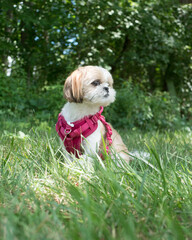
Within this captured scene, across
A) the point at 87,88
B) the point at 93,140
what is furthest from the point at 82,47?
the point at 93,140

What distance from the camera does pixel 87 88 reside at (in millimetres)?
2512

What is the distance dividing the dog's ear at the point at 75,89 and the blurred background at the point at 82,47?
7.95ft

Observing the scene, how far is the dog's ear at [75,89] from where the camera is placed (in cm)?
244

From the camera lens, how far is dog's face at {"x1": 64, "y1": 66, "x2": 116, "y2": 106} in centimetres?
245

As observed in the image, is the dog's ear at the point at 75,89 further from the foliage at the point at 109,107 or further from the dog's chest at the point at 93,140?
the foliage at the point at 109,107

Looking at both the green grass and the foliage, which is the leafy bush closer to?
the foliage

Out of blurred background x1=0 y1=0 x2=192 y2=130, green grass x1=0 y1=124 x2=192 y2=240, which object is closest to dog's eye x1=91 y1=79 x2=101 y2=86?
green grass x1=0 y1=124 x2=192 y2=240

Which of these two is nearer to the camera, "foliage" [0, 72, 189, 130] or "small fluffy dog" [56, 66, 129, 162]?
"small fluffy dog" [56, 66, 129, 162]

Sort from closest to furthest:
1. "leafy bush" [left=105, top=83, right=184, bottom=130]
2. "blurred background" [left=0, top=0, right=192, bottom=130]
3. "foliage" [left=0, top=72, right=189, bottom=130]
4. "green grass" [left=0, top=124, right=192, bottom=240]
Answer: "green grass" [left=0, top=124, right=192, bottom=240], "foliage" [left=0, top=72, right=189, bottom=130], "blurred background" [left=0, top=0, right=192, bottom=130], "leafy bush" [left=105, top=83, right=184, bottom=130]

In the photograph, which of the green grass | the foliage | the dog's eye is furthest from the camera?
the foliage

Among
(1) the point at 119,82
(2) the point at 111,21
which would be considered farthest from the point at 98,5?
(1) the point at 119,82

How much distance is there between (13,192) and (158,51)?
693cm

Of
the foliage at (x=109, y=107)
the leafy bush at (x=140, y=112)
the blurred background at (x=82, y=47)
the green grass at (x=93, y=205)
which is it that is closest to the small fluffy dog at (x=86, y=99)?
the green grass at (x=93, y=205)

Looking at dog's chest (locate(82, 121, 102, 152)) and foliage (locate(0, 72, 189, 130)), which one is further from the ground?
dog's chest (locate(82, 121, 102, 152))
